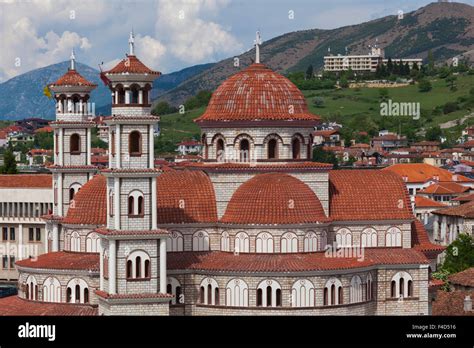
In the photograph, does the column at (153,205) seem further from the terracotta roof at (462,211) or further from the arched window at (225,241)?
the terracotta roof at (462,211)

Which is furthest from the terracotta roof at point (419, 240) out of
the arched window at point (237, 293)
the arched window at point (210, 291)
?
the arched window at point (210, 291)

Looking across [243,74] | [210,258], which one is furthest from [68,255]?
[243,74]

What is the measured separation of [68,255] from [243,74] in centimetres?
1328

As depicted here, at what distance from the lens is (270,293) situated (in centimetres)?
7956

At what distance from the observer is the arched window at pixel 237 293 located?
79750 millimetres

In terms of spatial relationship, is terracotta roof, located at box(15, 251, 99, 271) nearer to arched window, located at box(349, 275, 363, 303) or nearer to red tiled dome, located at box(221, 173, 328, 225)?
red tiled dome, located at box(221, 173, 328, 225)

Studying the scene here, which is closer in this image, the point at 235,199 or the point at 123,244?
the point at 123,244

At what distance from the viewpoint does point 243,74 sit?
87.5 meters

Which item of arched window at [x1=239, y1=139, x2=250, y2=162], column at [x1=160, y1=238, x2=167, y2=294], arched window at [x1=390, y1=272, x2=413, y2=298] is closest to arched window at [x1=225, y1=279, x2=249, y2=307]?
column at [x1=160, y1=238, x2=167, y2=294]

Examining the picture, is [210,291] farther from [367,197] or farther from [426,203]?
[426,203]

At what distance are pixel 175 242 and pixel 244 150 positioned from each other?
631 cm

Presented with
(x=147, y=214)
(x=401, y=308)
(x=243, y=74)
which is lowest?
(x=401, y=308)

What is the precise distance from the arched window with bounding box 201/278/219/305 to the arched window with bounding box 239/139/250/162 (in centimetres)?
744
